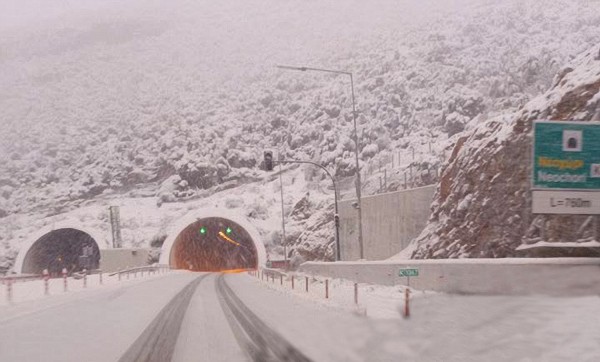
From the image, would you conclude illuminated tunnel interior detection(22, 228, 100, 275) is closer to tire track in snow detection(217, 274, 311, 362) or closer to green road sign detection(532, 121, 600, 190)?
tire track in snow detection(217, 274, 311, 362)

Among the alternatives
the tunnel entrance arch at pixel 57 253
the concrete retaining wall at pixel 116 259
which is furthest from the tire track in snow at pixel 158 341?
the concrete retaining wall at pixel 116 259

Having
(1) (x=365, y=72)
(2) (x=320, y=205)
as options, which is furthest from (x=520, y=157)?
(1) (x=365, y=72)

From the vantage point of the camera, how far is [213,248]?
85.3m

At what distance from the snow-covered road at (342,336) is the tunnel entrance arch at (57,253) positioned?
1890 inches

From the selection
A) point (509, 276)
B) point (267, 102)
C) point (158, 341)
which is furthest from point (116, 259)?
point (509, 276)

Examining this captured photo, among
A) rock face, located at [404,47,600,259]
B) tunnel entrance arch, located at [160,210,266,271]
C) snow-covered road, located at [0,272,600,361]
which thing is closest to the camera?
snow-covered road, located at [0,272,600,361]

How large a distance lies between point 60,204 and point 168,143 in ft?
62.8

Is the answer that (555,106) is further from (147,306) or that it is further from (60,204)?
(60,204)

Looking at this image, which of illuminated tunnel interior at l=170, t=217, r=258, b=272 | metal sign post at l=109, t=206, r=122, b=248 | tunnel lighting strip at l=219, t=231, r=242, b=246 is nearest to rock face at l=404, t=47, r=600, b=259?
illuminated tunnel interior at l=170, t=217, r=258, b=272

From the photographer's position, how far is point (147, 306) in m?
18.6

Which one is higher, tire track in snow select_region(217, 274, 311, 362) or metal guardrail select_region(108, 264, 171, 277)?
tire track in snow select_region(217, 274, 311, 362)

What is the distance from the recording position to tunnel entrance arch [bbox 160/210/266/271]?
63.6 meters

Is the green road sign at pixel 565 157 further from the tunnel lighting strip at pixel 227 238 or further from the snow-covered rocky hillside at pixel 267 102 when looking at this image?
the tunnel lighting strip at pixel 227 238

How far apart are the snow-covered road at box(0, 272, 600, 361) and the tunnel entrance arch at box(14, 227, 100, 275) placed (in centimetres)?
4800
